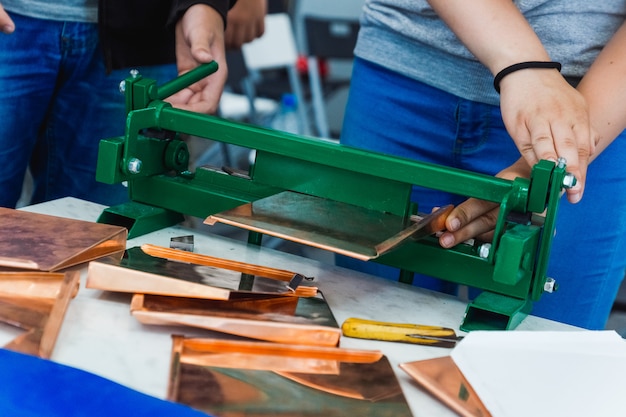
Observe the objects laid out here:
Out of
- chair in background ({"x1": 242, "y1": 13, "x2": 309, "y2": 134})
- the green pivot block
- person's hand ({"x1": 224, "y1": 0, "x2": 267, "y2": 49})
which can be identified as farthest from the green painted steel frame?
chair in background ({"x1": 242, "y1": 13, "x2": 309, "y2": 134})

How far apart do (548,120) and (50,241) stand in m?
0.62

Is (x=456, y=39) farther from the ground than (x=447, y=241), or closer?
farther from the ground

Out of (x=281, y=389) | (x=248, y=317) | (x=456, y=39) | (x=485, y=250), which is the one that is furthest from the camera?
(x=456, y=39)

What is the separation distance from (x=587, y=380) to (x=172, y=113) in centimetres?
64

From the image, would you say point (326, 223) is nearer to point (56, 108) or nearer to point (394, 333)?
point (394, 333)

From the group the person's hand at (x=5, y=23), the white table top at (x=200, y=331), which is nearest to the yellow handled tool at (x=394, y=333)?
the white table top at (x=200, y=331)

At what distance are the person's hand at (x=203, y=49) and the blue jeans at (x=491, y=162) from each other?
0.24 m

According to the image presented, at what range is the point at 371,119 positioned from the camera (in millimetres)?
1368

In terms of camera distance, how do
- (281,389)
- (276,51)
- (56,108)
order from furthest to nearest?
(276,51) < (56,108) < (281,389)

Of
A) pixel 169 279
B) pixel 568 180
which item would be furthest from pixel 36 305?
pixel 568 180

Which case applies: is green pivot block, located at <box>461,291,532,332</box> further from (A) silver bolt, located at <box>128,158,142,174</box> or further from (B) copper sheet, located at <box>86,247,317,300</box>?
(A) silver bolt, located at <box>128,158,142,174</box>

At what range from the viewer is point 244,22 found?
1646mm

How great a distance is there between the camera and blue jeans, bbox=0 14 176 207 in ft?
4.50

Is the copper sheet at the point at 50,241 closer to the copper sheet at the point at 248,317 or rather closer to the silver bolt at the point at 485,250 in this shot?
the copper sheet at the point at 248,317
